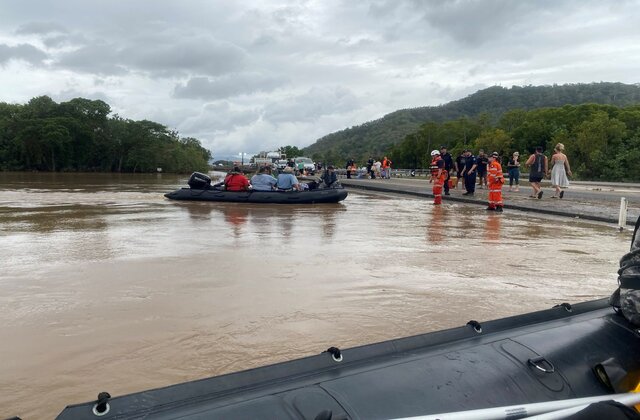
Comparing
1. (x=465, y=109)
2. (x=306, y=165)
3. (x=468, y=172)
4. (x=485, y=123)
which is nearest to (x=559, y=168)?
(x=468, y=172)

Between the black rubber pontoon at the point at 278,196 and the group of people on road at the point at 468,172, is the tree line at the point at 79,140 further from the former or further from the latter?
the group of people on road at the point at 468,172

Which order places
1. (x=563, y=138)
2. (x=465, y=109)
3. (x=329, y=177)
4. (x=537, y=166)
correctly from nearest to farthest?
(x=537, y=166) → (x=329, y=177) → (x=563, y=138) → (x=465, y=109)

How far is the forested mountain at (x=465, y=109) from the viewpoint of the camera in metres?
120

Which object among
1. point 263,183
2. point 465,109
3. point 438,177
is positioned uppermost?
point 465,109

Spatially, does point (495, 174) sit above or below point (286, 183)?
above

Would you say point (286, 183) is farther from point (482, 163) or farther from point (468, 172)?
point (482, 163)

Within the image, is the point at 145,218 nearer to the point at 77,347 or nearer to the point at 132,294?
the point at 132,294

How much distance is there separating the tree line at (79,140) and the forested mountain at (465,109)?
144 feet

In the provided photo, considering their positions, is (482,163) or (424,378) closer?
(424,378)

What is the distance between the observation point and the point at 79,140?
67.9 meters

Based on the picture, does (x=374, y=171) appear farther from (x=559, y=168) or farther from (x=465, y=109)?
(x=465, y=109)

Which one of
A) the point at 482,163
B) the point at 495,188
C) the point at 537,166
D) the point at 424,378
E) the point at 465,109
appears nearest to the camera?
the point at 424,378

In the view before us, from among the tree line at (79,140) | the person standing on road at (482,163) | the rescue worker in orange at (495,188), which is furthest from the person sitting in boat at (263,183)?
the tree line at (79,140)

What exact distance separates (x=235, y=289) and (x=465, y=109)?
485 ft
